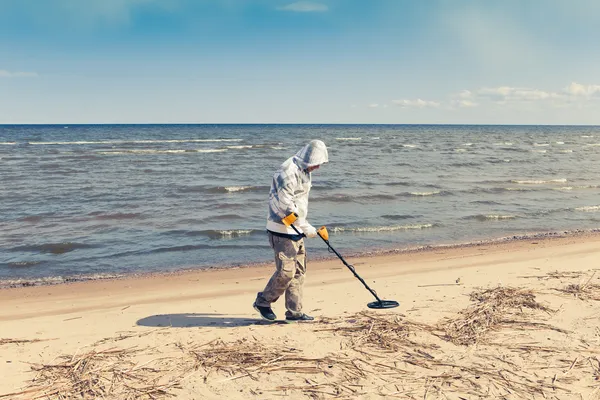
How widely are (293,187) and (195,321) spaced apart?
1976 mm

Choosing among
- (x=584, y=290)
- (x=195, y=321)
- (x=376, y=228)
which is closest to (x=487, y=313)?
(x=584, y=290)

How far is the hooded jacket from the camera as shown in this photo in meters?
4.85

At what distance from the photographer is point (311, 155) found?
485cm

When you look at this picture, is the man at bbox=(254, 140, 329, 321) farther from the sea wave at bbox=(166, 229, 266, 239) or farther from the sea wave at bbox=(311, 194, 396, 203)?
the sea wave at bbox=(311, 194, 396, 203)

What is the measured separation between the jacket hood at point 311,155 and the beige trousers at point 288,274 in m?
0.79

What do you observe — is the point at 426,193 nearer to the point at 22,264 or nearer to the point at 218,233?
the point at 218,233

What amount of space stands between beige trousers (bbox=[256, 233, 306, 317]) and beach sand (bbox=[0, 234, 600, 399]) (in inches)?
10.2

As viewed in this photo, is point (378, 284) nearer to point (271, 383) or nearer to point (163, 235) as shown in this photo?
point (271, 383)

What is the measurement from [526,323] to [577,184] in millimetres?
16844

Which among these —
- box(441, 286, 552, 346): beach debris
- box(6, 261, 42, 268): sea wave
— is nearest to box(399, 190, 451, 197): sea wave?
box(441, 286, 552, 346): beach debris

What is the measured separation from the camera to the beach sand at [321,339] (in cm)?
387

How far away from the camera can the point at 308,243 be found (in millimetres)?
10078

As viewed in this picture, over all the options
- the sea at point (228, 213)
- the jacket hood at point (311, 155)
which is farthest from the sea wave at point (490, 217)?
the jacket hood at point (311, 155)

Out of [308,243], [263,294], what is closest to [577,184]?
[308,243]
